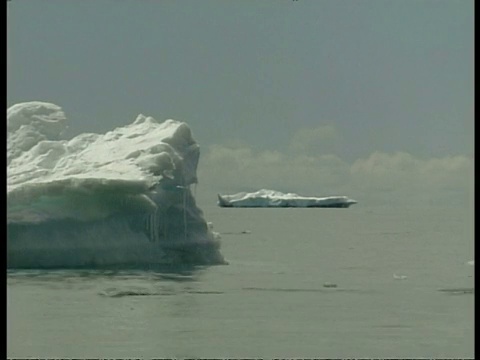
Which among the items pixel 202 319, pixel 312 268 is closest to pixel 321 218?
pixel 312 268

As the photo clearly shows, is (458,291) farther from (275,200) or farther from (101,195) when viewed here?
(275,200)

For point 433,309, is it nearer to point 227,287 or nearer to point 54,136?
point 227,287

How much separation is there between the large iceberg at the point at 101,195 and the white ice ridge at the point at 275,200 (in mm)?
3566

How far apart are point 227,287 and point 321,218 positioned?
11040mm

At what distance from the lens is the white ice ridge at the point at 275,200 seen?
1842cm

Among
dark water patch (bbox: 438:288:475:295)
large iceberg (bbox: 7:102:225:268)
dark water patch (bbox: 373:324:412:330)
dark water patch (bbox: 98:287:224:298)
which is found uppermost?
large iceberg (bbox: 7:102:225:268)

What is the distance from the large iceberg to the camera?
38.2ft

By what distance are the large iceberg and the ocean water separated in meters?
0.32

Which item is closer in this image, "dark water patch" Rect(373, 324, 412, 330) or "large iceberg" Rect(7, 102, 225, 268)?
"dark water patch" Rect(373, 324, 412, 330)

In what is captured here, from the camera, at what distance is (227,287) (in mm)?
10938

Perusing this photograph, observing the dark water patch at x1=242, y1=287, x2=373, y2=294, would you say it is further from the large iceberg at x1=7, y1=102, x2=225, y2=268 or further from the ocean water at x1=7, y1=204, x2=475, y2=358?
the large iceberg at x1=7, y1=102, x2=225, y2=268

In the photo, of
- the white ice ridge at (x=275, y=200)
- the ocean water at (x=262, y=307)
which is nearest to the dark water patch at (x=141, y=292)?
the ocean water at (x=262, y=307)

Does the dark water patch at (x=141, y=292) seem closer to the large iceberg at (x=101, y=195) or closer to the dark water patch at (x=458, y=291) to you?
the large iceberg at (x=101, y=195)

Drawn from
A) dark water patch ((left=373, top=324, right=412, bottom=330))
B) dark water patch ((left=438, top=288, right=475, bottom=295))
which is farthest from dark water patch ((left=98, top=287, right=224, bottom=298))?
dark water patch ((left=438, top=288, right=475, bottom=295))
